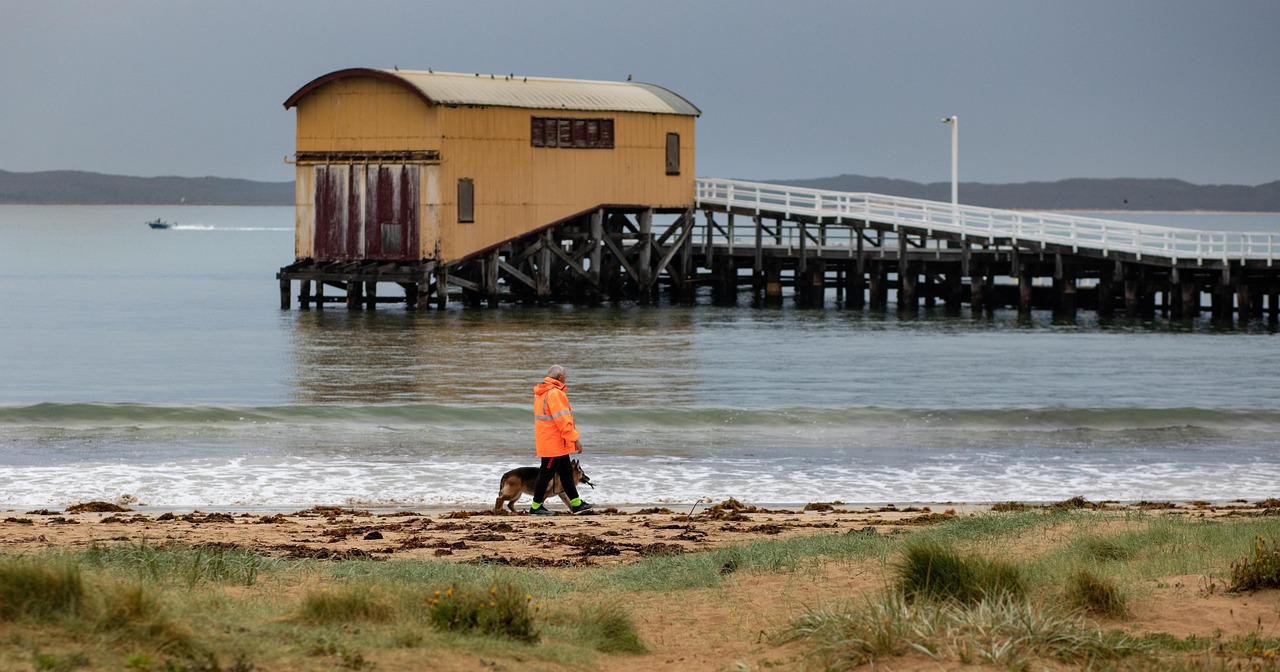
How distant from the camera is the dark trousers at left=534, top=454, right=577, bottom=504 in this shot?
553 inches

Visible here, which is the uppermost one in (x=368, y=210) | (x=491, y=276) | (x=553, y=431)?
(x=368, y=210)

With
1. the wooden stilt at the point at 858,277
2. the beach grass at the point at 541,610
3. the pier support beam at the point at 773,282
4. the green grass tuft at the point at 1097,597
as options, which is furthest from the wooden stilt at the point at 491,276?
the green grass tuft at the point at 1097,597

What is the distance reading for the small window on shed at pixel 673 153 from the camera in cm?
4591

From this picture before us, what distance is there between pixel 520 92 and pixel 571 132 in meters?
1.84

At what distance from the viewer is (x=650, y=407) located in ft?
81.7

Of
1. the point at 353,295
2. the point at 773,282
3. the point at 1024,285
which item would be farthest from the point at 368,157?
the point at 1024,285

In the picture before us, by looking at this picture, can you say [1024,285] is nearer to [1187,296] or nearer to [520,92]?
[1187,296]

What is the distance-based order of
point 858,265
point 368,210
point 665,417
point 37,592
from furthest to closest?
point 858,265
point 368,210
point 665,417
point 37,592

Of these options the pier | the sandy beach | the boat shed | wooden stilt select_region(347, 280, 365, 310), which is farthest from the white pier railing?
the sandy beach

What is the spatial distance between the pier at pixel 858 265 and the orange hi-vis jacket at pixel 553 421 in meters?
28.8

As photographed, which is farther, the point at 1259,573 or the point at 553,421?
the point at 553,421

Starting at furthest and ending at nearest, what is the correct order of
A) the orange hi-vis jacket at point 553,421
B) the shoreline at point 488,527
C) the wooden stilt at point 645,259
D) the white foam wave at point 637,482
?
the wooden stilt at point 645,259 → the white foam wave at point 637,482 → the orange hi-vis jacket at point 553,421 → the shoreline at point 488,527

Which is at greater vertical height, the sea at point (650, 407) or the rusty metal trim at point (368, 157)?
the rusty metal trim at point (368, 157)

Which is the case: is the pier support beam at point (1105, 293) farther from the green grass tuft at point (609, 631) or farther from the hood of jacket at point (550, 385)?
the green grass tuft at point (609, 631)
